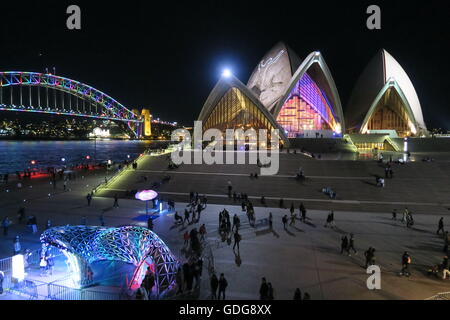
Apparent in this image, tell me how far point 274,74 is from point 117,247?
106ft

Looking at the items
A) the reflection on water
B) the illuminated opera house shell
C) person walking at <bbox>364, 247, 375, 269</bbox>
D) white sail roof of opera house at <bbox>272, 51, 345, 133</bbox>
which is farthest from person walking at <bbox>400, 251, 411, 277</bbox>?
the reflection on water

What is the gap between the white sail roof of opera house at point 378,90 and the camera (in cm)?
3508

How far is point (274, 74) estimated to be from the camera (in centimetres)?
3678

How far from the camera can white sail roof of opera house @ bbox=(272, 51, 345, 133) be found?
31.0 m

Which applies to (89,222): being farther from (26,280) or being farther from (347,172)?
(347,172)

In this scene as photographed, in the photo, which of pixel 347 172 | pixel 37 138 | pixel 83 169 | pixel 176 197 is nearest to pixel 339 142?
pixel 347 172

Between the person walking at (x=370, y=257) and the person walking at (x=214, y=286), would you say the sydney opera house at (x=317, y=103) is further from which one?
the person walking at (x=214, y=286)

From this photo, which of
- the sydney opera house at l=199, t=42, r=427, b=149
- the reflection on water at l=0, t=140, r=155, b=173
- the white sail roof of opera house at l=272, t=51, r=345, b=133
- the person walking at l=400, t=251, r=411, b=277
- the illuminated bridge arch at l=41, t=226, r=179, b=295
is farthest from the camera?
the reflection on water at l=0, t=140, r=155, b=173

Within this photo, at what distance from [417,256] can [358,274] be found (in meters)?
2.25

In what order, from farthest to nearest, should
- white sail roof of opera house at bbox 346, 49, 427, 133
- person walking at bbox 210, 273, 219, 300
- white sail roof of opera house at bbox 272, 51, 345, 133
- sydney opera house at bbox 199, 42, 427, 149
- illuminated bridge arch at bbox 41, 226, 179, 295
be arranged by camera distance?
white sail roof of opera house at bbox 346, 49, 427, 133, sydney opera house at bbox 199, 42, 427, 149, white sail roof of opera house at bbox 272, 51, 345, 133, illuminated bridge arch at bbox 41, 226, 179, 295, person walking at bbox 210, 273, 219, 300

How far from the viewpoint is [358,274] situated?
7.69 m

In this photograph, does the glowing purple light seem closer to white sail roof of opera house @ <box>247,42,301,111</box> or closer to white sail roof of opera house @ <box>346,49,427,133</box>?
white sail roof of opera house @ <box>247,42,301,111</box>

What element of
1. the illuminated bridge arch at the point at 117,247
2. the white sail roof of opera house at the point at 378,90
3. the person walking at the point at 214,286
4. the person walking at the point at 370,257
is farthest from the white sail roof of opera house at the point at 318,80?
the person walking at the point at 214,286

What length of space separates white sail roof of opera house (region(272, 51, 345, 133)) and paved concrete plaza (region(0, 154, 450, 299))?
11.6 m
